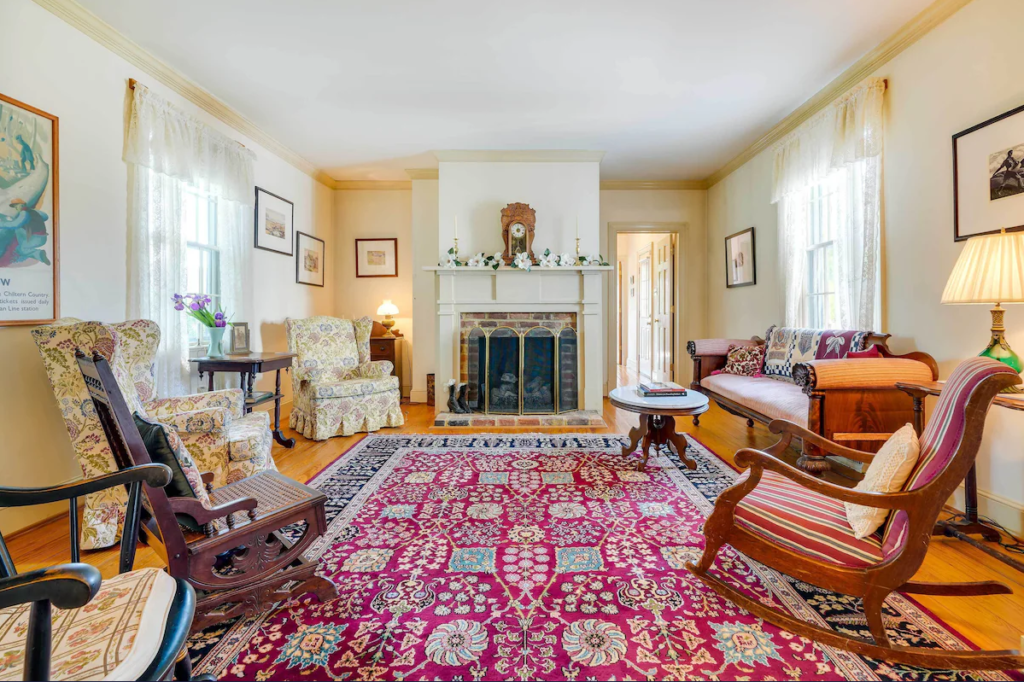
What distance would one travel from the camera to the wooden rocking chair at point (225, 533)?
1189mm

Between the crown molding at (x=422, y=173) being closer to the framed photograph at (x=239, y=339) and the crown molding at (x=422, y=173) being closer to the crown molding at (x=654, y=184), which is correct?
the crown molding at (x=654, y=184)

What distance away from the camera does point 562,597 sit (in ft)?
5.25

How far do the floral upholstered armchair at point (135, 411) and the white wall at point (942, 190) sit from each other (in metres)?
3.50

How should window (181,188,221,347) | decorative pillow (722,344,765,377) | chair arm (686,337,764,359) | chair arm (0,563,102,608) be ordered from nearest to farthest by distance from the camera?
chair arm (0,563,102,608) → window (181,188,221,347) → decorative pillow (722,344,765,377) → chair arm (686,337,764,359)

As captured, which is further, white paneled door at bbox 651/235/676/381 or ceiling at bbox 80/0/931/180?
white paneled door at bbox 651/235/676/381

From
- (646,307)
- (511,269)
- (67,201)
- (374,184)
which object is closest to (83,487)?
(67,201)

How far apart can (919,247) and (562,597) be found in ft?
9.35

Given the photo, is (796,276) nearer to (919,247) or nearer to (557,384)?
(919,247)

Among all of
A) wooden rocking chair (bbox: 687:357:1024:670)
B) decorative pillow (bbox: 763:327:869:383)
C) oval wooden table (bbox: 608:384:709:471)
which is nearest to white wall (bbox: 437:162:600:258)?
decorative pillow (bbox: 763:327:869:383)

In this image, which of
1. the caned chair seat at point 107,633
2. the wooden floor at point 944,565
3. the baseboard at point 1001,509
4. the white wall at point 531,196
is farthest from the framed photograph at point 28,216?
the baseboard at point 1001,509

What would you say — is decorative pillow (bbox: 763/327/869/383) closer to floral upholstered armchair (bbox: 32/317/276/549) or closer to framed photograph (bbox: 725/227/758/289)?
framed photograph (bbox: 725/227/758/289)

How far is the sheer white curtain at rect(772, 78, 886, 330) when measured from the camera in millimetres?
2848

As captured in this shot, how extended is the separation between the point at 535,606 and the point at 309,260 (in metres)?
4.54

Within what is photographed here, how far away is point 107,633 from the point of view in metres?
0.85
